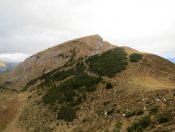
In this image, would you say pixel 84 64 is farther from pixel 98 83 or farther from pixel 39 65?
pixel 39 65

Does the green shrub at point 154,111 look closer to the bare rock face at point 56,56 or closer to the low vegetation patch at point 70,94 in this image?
the low vegetation patch at point 70,94

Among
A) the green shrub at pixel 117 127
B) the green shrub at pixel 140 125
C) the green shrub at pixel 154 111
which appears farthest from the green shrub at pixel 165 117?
the green shrub at pixel 117 127

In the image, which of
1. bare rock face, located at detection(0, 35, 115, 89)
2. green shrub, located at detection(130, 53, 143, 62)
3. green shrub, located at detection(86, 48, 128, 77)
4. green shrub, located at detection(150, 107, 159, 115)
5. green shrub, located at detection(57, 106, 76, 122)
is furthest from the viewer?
bare rock face, located at detection(0, 35, 115, 89)

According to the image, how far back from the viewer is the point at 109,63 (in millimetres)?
66250

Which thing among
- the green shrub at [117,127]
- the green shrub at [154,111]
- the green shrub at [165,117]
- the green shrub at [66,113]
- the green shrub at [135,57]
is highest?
the green shrub at [135,57]

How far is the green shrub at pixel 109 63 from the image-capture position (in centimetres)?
6062

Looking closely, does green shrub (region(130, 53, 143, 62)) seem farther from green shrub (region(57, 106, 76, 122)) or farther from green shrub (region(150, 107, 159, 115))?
green shrub (region(150, 107, 159, 115))

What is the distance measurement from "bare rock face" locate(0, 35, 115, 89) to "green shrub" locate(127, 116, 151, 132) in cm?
6501

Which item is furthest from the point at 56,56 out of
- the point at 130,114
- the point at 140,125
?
the point at 140,125

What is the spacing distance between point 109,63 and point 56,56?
42.9m

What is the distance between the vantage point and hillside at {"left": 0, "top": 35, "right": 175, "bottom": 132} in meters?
35.2

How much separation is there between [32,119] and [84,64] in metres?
25.9

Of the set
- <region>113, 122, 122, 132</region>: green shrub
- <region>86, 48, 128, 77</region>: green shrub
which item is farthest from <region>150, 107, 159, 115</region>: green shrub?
<region>86, 48, 128, 77</region>: green shrub

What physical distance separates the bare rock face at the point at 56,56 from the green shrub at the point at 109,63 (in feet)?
70.5
